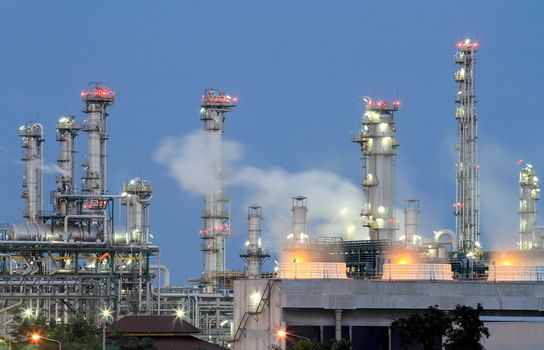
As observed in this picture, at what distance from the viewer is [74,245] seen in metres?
97.0

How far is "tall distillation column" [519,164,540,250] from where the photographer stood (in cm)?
13412

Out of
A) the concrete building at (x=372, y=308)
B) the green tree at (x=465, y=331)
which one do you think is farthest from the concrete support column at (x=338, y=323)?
the green tree at (x=465, y=331)

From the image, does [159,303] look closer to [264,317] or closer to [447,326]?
[264,317]

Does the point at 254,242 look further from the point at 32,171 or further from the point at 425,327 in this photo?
the point at 425,327

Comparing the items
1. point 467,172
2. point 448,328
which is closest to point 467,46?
point 467,172

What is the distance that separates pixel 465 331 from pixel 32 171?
44.5 m

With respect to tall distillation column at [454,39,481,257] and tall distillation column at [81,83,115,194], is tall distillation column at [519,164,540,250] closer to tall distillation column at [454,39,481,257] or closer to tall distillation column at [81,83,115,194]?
tall distillation column at [454,39,481,257]

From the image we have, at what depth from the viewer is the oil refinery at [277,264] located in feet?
251

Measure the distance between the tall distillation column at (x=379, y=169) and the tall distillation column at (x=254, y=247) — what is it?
723 cm

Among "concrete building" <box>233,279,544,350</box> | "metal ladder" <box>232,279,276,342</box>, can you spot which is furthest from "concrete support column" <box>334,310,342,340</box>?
"metal ladder" <box>232,279,276,342</box>

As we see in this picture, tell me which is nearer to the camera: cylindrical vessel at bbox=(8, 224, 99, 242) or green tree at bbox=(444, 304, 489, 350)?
green tree at bbox=(444, 304, 489, 350)

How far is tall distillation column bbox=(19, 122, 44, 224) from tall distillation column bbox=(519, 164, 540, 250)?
1773 inches

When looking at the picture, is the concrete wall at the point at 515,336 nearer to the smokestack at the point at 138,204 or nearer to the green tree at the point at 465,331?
the green tree at the point at 465,331

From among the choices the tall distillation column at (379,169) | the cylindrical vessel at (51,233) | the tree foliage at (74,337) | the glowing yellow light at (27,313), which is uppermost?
the tall distillation column at (379,169)
